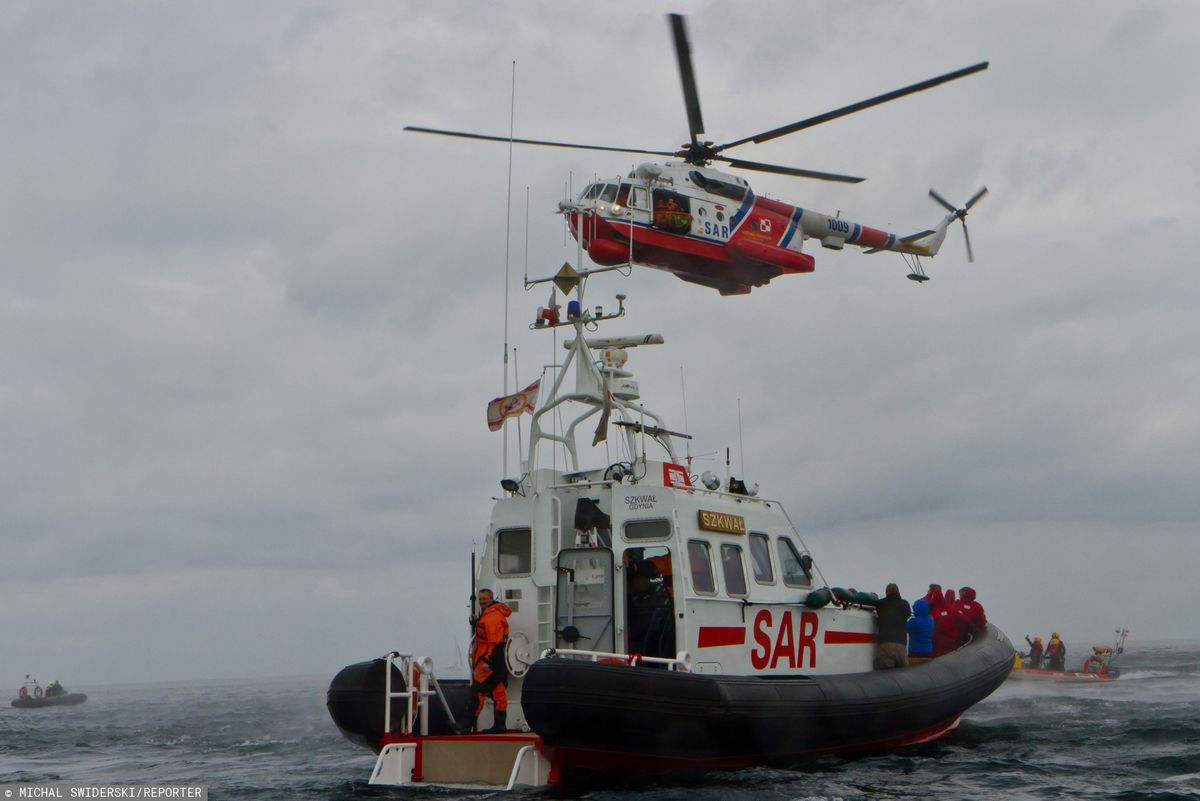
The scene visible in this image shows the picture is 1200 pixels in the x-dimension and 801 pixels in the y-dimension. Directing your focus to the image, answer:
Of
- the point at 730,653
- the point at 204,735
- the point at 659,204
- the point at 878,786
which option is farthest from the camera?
the point at 204,735

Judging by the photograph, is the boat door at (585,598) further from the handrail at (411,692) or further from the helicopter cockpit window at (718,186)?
the helicopter cockpit window at (718,186)

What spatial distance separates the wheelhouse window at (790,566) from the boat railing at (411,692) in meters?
3.40

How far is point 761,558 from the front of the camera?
10.5 metres

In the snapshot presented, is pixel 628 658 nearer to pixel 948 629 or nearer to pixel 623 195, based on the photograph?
pixel 948 629

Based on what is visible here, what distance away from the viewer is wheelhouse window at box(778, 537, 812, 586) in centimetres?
1065

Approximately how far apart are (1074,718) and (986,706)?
285 cm

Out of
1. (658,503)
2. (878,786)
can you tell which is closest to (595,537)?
(658,503)

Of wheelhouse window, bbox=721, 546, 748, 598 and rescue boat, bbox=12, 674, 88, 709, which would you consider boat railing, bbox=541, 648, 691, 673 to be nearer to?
wheelhouse window, bbox=721, 546, 748, 598

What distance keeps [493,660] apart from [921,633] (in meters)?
5.75

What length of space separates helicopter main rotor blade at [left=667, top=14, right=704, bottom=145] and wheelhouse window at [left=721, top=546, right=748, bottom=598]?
5.17 metres

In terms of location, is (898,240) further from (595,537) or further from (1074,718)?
(595,537)

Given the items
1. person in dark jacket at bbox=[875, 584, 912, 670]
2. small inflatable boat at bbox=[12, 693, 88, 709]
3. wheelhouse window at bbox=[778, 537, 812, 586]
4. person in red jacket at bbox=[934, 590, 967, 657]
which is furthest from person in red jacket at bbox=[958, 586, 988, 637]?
small inflatable boat at bbox=[12, 693, 88, 709]

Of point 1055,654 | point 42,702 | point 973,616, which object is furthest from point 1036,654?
point 42,702

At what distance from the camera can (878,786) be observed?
8.91 metres
